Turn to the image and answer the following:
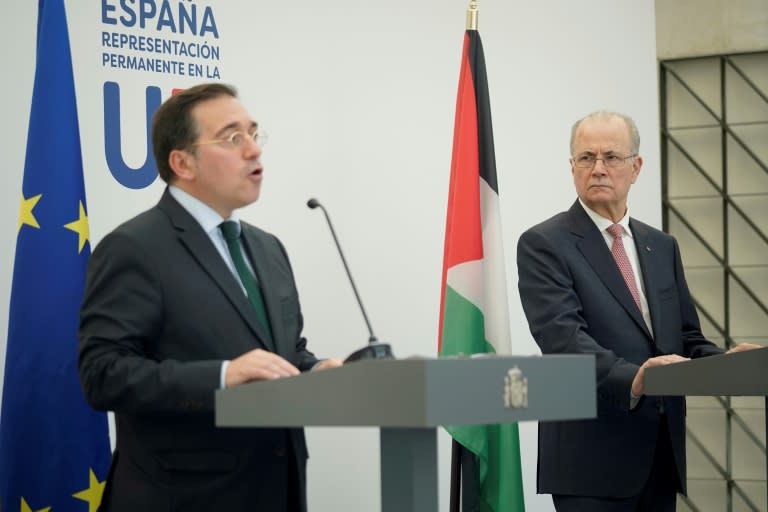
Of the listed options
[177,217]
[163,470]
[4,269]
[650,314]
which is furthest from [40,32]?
[650,314]

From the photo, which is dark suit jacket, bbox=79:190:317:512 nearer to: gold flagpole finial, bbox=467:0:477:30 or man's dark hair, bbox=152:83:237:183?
man's dark hair, bbox=152:83:237:183

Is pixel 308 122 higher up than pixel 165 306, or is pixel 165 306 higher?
pixel 308 122

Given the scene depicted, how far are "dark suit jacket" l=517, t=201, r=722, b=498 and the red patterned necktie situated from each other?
39 millimetres

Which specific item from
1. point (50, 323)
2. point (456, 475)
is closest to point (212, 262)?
point (50, 323)

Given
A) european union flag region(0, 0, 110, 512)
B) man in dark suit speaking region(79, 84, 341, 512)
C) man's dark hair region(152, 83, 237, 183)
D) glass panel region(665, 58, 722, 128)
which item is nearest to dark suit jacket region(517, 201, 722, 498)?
man in dark suit speaking region(79, 84, 341, 512)

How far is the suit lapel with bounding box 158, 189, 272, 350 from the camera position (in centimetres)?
250

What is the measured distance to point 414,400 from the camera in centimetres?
176

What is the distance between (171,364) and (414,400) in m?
0.74

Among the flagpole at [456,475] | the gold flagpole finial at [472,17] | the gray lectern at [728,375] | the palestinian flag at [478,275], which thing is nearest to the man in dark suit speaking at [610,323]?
the gray lectern at [728,375]

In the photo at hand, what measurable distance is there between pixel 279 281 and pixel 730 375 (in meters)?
1.11

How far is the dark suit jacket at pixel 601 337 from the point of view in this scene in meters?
3.30

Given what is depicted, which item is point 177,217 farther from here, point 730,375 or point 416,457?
point 730,375

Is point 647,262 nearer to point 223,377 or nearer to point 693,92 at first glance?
point 223,377

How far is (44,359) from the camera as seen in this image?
10.9 ft
